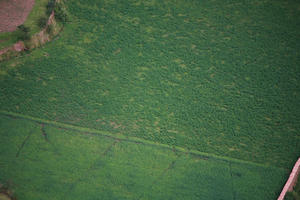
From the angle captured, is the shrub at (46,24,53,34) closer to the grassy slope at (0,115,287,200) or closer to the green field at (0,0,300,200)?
the green field at (0,0,300,200)

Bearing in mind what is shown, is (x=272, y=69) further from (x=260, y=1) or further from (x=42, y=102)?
(x=42, y=102)

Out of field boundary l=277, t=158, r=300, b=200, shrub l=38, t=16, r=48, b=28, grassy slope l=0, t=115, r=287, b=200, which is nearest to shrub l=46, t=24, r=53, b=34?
shrub l=38, t=16, r=48, b=28

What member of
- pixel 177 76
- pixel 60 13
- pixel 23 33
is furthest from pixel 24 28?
pixel 177 76

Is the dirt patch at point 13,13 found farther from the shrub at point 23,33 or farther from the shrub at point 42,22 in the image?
the shrub at point 42,22

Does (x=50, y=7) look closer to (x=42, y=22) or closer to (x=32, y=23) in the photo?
(x=42, y=22)

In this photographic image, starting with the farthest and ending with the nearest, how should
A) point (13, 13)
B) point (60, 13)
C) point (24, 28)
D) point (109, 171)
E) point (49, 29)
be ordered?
1. point (13, 13)
2. point (60, 13)
3. point (49, 29)
4. point (24, 28)
5. point (109, 171)

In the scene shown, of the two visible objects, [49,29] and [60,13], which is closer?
[49,29]
